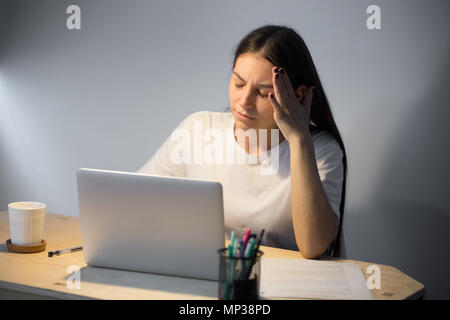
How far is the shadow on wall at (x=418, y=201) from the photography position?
179 cm

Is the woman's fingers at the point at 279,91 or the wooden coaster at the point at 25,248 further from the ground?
the woman's fingers at the point at 279,91

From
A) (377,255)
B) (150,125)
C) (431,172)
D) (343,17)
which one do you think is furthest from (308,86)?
(150,125)

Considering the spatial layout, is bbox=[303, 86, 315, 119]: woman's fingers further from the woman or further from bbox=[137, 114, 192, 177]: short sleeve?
bbox=[137, 114, 192, 177]: short sleeve

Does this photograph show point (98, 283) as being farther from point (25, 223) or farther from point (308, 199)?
point (308, 199)

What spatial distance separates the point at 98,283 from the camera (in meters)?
1.04

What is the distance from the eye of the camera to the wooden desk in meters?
1.00

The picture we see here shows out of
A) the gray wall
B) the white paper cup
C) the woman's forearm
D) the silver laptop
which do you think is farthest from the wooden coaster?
the gray wall

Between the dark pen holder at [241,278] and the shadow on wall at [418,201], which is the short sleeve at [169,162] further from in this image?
the dark pen holder at [241,278]

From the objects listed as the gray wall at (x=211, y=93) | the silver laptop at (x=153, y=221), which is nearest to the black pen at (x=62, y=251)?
the silver laptop at (x=153, y=221)

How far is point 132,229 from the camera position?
3.55 feet

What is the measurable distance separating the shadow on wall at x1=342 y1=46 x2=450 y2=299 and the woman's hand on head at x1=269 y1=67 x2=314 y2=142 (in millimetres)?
612

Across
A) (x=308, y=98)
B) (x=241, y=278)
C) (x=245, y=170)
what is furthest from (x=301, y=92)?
(x=241, y=278)
